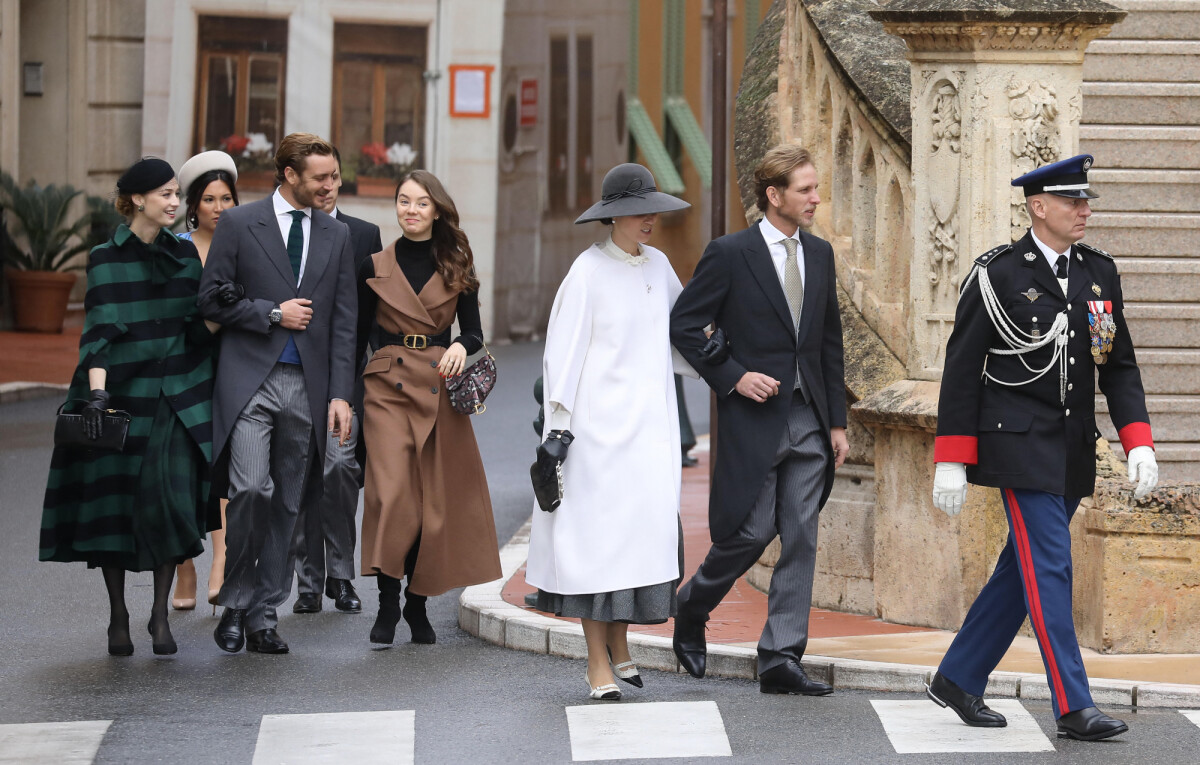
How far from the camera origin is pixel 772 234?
794 centimetres

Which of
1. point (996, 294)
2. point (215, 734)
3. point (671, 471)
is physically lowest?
point (215, 734)

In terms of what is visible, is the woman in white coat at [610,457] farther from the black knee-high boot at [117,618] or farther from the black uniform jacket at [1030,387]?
the black knee-high boot at [117,618]

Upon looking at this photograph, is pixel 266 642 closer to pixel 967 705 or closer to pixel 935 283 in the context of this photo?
pixel 967 705

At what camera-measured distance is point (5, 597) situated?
9891 millimetres

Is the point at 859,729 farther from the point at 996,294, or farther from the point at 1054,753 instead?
the point at 996,294

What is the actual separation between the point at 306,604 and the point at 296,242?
1.80 metres

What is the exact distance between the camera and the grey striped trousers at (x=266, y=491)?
27.7ft

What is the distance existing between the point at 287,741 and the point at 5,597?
3464 millimetres

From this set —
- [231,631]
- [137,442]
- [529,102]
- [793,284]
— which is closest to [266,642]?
[231,631]

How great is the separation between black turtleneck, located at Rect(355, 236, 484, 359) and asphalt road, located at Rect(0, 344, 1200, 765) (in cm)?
131

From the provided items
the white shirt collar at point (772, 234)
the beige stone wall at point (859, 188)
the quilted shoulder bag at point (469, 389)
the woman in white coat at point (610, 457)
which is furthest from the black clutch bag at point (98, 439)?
the beige stone wall at point (859, 188)

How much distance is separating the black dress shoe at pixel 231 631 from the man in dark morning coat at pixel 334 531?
0.88 meters

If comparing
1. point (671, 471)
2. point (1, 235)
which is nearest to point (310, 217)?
point (671, 471)

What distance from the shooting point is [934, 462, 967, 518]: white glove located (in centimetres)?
700
